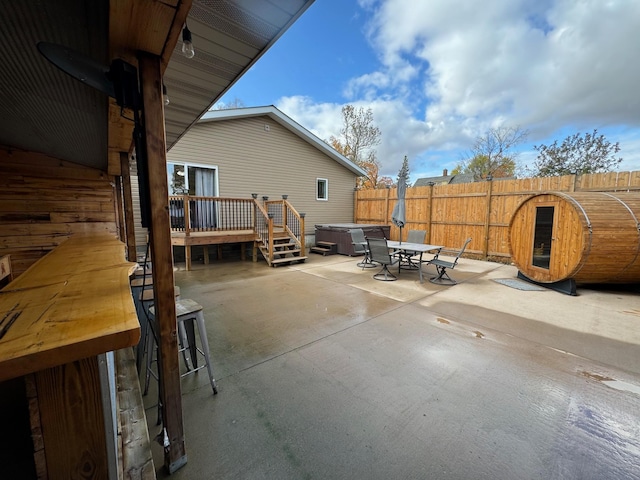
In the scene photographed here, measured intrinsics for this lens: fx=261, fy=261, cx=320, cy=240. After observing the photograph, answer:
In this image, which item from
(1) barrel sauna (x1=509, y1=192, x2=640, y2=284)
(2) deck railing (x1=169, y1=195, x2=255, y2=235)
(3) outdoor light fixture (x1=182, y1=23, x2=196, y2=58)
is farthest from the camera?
(2) deck railing (x1=169, y1=195, x2=255, y2=235)

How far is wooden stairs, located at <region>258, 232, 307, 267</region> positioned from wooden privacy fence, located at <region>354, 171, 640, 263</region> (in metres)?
4.59

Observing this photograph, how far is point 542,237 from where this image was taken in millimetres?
5371

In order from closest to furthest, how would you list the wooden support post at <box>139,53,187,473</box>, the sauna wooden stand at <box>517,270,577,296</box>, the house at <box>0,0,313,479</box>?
the house at <box>0,0,313,479</box>
the wooden support post at <box>139,53,187,473</box>
the sauna wooden stand at <box>517,270,577,296</box>

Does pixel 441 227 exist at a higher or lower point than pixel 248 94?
lower

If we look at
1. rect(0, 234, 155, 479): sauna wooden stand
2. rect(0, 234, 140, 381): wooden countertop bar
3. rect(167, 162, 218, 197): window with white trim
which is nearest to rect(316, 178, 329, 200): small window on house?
rect(167, 162, 218, 197): window with white trim

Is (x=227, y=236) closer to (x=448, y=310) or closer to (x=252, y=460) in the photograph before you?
(x=448, y=310)

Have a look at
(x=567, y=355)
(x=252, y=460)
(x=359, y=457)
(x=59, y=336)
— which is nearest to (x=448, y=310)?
(x=567, y=355)

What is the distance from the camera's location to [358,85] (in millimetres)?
17734

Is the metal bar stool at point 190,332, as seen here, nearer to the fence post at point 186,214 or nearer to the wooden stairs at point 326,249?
the fence post at point 186,214

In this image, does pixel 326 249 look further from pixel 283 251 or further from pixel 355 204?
pixel 355 204

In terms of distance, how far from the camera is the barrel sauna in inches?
176

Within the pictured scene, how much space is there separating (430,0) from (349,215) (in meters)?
7.58

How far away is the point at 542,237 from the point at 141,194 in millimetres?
6822

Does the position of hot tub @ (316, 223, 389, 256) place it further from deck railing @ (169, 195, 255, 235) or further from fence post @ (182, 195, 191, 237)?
fence post @ (182, 195, 191, 237)
